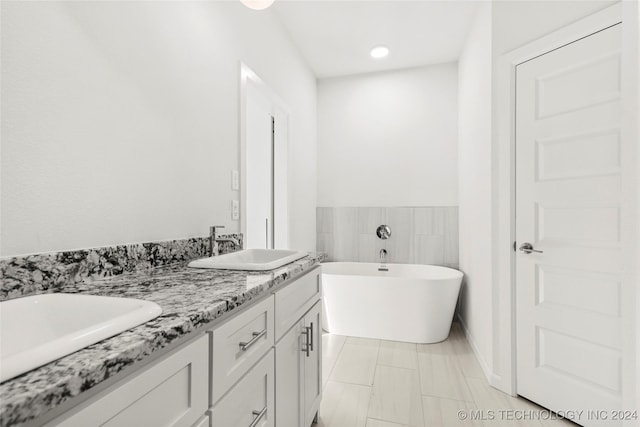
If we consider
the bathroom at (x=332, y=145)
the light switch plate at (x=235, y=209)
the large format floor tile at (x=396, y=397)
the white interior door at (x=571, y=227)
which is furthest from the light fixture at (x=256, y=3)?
the large format floor tile at (x=396, y=397)

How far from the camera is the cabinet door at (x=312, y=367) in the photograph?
138 cm

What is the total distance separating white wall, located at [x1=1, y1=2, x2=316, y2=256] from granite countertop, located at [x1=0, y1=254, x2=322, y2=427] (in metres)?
0.22

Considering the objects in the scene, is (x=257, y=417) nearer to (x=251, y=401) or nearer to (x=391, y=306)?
(x=251, y=401)

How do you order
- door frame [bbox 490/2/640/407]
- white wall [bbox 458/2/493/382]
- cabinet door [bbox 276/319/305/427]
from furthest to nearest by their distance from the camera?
white wall [bbox 458/2/493/382]
door frame [bbox 490/2/640/407]
cabinet door [bbox 276/319/305/427]

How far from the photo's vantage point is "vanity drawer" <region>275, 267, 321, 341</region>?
109 cm

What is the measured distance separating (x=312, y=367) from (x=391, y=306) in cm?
134

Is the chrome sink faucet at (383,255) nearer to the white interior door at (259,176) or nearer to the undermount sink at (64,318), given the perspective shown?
the white interior door at (259,176)

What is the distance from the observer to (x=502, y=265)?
76.6 inches

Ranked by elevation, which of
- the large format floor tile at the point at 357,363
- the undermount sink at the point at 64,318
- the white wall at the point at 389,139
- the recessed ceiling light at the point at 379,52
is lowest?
the large format floor tile at the point at 357,363

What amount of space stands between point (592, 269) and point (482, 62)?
4.99 feet

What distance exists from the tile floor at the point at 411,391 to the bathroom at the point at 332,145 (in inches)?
0.5

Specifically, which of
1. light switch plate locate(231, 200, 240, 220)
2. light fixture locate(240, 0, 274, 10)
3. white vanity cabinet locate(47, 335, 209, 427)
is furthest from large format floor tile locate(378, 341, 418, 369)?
light fixture locate(240, 0, 274, 10)

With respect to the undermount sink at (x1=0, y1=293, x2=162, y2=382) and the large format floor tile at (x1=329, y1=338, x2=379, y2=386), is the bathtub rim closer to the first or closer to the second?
the large format floor tile at (x1=329, y1=338, x2=379, y2=386)

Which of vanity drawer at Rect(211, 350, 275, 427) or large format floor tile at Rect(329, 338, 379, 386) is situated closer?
vanity drawer at Rect(211, 350, 275, 427)
